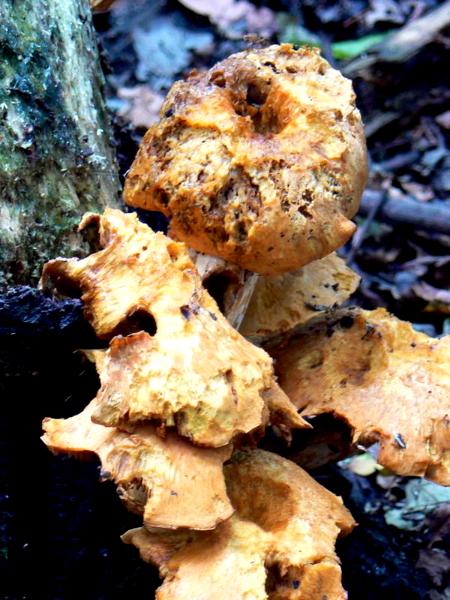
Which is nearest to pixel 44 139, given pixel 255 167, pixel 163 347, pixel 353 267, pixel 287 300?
pixel 255 167

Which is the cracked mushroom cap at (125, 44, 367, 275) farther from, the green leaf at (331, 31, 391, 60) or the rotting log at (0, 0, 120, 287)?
the green leaf at (331, 31, 391, 60)

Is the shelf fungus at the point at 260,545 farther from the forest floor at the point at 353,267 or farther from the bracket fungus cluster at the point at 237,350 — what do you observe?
the forest floor at the point at 353,267

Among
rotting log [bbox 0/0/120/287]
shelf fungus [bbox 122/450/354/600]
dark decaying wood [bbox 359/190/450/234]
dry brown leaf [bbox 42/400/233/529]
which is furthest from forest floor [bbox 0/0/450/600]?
shelf fungus [bbox 122/450/354/600]

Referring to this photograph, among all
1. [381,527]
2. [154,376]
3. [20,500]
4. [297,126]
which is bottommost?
[381,527]

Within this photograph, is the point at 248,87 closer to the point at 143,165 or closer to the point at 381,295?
the point at 143,165

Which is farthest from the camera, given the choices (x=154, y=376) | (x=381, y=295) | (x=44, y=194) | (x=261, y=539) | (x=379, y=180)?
(x=379, y=180)

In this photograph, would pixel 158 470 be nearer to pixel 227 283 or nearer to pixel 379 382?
pixel 227 283

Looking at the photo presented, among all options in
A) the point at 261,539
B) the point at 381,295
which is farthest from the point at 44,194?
the point at 381,295
